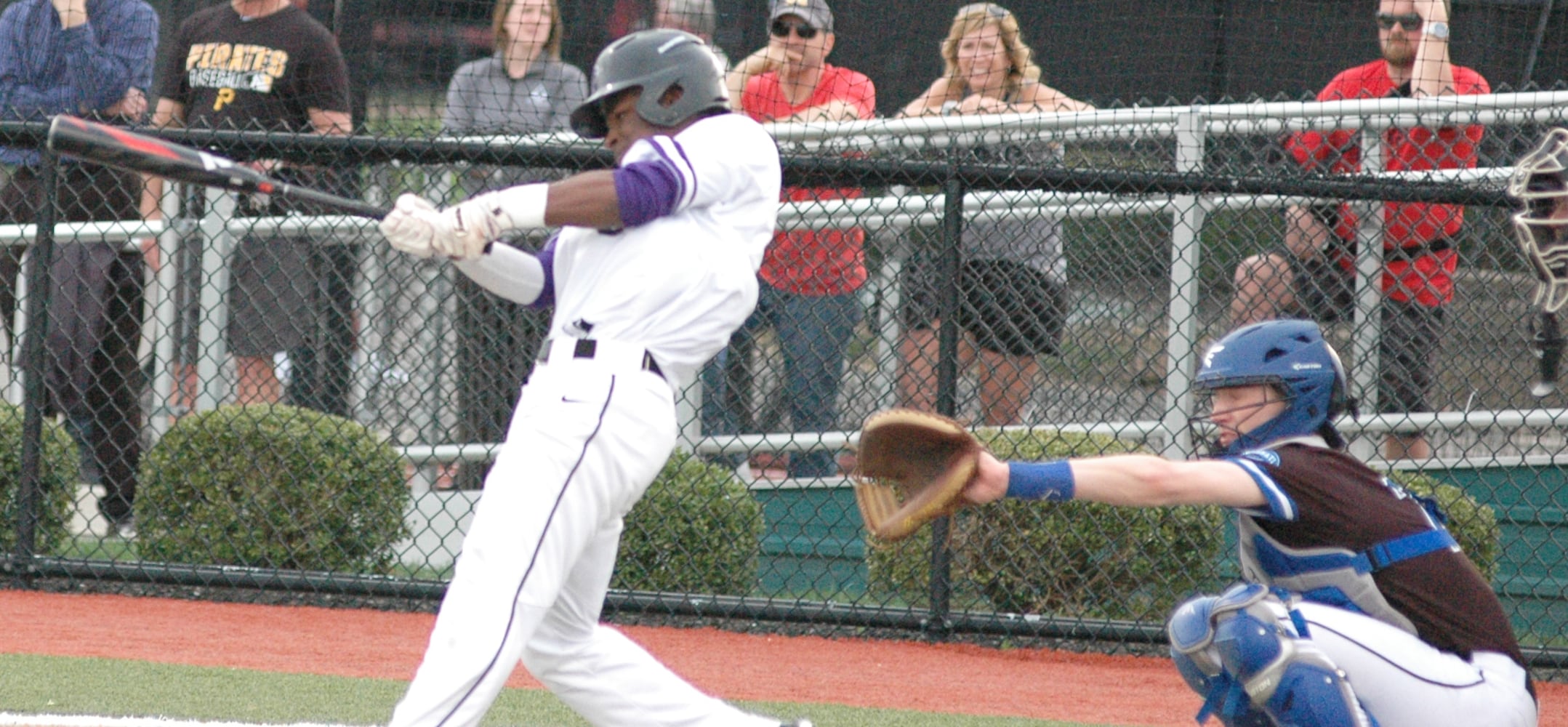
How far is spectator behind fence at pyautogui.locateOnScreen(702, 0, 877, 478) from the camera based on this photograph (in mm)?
6422

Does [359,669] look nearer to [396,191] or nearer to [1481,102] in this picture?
[396,191]

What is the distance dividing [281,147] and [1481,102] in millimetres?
4027

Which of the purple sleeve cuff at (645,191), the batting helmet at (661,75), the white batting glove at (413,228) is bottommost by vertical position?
the white batting glove at (413,228)

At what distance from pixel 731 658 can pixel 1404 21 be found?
136 inches

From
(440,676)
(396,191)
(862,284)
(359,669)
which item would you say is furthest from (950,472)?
(396,191)

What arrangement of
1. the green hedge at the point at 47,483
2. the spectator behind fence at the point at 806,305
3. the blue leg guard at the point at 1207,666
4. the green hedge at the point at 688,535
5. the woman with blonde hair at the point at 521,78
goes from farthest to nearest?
1. the woman with blonde hair at the point at 521,78
2. the spectator behind fence at the point at 806,305
3. the green hedge at the point at 47,483
4. the green hedge at the point at 688,535
5. the blue leg guard at the point at 1207,666

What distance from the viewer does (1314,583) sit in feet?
11.6

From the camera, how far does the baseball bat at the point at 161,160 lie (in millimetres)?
3520

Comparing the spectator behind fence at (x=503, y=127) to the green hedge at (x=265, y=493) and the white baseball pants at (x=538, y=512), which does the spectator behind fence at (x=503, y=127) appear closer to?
the green hedge at (x=265, y=493)

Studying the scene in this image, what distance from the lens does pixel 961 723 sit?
178 inches

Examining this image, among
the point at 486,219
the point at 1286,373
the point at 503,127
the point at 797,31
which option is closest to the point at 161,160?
the point at 486,219

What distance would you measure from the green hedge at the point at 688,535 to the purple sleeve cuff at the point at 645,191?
2915 millimetres

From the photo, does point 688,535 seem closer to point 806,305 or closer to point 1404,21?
point 806,305

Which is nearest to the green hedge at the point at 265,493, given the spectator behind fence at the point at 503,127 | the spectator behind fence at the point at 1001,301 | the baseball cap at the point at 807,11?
the spectator behind fence at the point at 503,127
